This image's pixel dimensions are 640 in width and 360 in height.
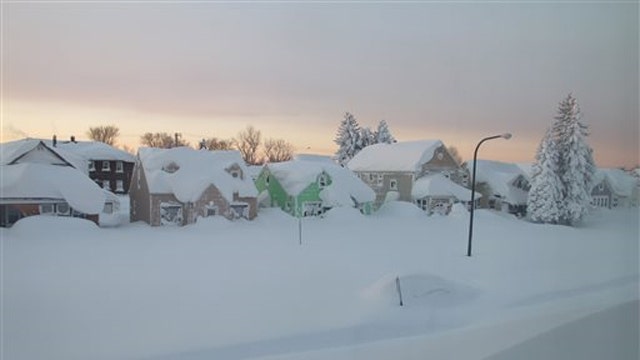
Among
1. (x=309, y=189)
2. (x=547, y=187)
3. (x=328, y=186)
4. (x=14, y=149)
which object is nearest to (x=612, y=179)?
(x=547, y=187)

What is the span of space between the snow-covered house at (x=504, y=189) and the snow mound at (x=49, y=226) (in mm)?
22551

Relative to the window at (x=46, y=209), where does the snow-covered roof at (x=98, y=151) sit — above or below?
above

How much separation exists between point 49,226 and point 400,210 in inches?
677

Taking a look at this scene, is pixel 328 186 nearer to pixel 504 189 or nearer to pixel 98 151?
pixel 504 189

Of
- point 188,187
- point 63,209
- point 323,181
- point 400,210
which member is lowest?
point 400,210

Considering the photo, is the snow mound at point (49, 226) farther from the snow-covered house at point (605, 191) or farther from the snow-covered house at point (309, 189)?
the snow-covered house at point (605, 191)

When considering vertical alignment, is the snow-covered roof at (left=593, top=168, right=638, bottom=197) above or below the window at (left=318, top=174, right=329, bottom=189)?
above

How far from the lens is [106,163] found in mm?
28516

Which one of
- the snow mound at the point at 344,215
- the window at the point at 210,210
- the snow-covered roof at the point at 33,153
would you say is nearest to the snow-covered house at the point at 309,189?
the snow mound at the point at 344,215

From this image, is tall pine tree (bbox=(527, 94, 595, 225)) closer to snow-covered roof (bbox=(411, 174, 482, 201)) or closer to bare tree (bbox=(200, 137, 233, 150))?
snow-covered roof (bbox=(411, 174, 482, 201))

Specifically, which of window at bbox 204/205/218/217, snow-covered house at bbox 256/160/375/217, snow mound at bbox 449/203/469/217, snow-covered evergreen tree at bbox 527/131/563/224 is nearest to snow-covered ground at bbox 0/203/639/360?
window at bbox 204/205/218/217

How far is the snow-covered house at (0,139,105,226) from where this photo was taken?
17.7 m

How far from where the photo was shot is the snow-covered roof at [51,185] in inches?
701

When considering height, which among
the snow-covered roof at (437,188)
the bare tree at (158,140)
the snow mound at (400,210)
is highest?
the bare tree at (158,140)
